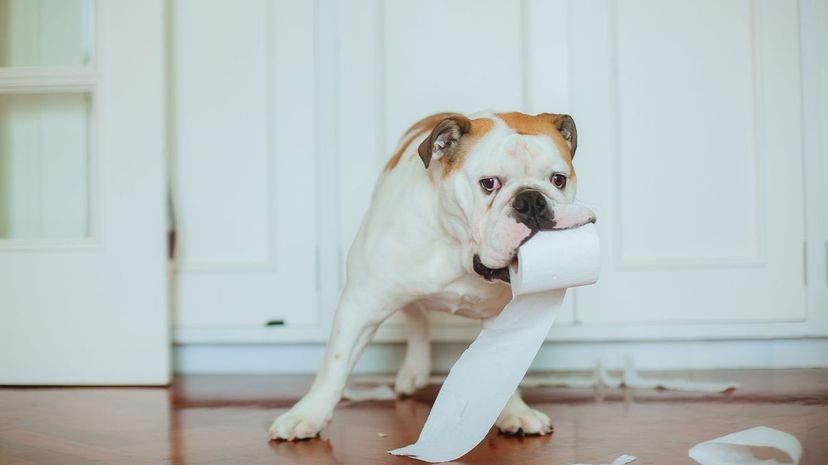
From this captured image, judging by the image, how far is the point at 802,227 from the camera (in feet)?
8.04

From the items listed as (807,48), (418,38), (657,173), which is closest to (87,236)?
(418,38)

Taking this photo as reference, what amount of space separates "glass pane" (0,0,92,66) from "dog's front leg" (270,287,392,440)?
1260mm

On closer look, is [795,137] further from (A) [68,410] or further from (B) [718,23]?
(A) [68,410]

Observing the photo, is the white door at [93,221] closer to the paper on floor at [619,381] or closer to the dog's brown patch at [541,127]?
the paper on floor at [619,381]

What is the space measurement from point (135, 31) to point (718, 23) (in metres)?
1.64

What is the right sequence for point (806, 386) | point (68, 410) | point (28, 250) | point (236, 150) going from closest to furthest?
point (68, 410) < point (806, 386) < point (28, 250) < point (236, 150)

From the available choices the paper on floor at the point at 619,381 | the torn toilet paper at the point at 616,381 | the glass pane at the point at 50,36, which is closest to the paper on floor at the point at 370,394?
the torn toilet paper at the point at 616,381

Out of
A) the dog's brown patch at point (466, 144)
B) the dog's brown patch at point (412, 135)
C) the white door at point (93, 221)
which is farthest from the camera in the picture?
the white door at point (93, 221)

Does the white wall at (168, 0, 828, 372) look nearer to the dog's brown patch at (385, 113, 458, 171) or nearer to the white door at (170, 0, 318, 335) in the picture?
the white door at (170, 0, 318, 335)

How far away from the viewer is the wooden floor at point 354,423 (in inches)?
59.1

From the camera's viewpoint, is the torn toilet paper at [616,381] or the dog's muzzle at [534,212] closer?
the dog's muzzle at [534,212]

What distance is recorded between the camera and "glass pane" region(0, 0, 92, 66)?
2451mm

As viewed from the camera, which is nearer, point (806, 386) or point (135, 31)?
point (806, 386)

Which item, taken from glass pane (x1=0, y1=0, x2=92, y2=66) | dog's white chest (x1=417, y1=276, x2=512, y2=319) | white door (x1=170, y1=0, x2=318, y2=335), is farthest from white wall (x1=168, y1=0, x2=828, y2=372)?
dog's white chest (x1=417, y1=276, x2=512, y2=319)
